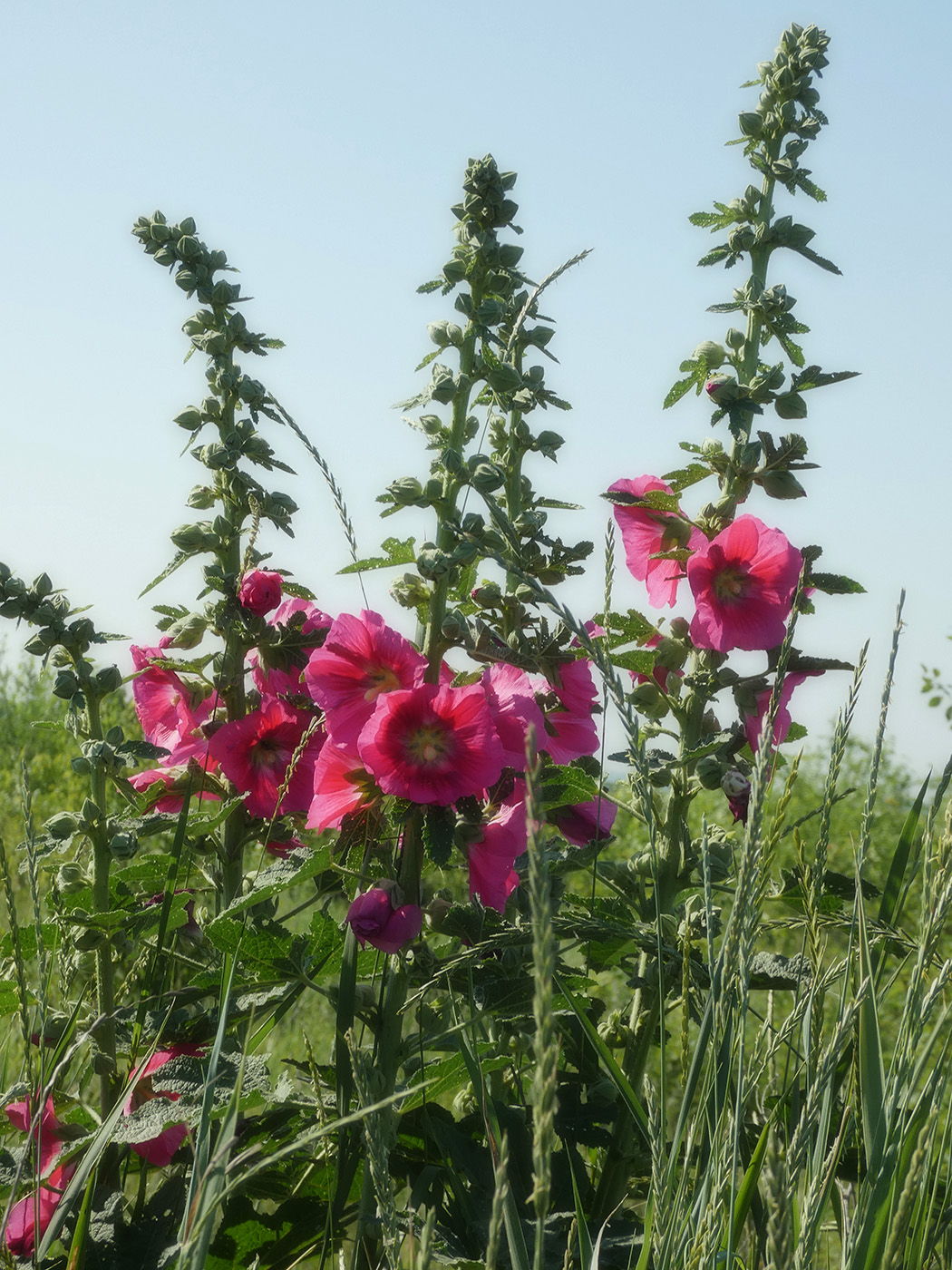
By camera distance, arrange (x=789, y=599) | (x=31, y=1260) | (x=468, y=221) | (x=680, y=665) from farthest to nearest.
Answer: (x=680, y=665), (x=789, y=599), (x=468, y=221), (x=31, y=1260)

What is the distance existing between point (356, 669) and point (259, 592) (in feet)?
0.76

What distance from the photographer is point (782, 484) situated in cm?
164

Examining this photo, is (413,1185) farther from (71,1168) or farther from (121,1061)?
(121,1061)

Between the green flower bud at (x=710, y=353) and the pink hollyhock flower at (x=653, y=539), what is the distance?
19 cm

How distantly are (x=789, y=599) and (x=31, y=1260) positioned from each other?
122cm

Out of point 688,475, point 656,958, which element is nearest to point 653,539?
point 688,475

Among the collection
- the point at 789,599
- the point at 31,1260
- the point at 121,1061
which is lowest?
the point at 31,1260

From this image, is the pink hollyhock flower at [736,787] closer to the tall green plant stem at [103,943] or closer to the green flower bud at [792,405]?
the green flower bud at [792,405]

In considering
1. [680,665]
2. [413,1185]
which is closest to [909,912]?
[680,665]

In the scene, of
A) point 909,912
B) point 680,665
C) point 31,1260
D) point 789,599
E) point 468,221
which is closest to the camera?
point 31,1260

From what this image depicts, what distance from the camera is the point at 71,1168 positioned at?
146cm

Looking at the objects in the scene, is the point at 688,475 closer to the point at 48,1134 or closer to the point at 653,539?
the point at 653,539

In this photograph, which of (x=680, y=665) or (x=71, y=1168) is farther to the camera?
(x=680, y=665)

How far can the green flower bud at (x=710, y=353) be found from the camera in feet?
5.65
